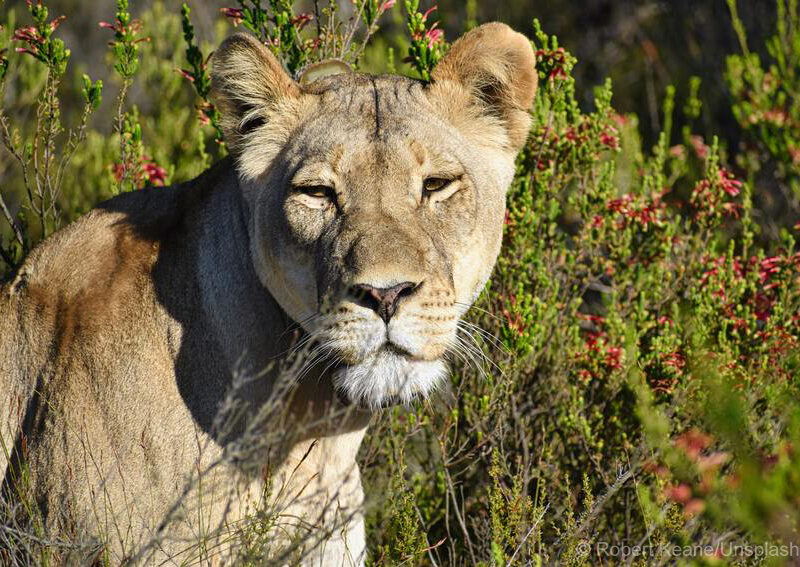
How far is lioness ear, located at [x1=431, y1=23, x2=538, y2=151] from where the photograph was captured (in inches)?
127

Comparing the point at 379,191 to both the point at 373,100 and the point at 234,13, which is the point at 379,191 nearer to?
the point at 373,100

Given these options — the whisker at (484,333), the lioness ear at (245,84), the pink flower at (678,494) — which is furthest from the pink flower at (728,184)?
the lioness ear at (245,84)

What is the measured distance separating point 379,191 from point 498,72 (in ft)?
2.05

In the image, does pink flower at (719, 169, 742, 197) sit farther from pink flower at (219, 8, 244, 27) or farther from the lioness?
pink flower at (219, 8, 244, 27)

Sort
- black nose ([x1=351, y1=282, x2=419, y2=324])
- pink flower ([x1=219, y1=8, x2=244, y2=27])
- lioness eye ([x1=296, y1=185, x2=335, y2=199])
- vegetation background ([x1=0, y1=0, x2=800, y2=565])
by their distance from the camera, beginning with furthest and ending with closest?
pink flower ([x1=219, y1=8, x2=244, y2=27]), vegetation background ([x1=0, y1=0, x2=800, y2=565]), lioness eye ([x1=296, y1=185, x2=335, y2=199]), black nose ([x1=351, y1=282, x2=419, y2=324])

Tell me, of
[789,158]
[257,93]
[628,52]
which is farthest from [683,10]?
[257,93]

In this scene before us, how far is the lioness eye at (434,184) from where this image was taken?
3.07 m

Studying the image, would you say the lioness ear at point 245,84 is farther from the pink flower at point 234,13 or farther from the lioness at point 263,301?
the pink flower at point 234,13

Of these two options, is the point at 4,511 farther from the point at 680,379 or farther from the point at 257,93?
the point at 680,379

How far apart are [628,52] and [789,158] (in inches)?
218

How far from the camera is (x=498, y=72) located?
3287 mm

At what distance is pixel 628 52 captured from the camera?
11.0m

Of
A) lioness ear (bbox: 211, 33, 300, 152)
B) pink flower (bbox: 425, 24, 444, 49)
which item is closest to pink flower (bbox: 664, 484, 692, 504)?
lioness ear (bbox: 211, 33, 300, 152)

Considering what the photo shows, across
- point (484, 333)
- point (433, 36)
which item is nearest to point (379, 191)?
point (484, 333)
